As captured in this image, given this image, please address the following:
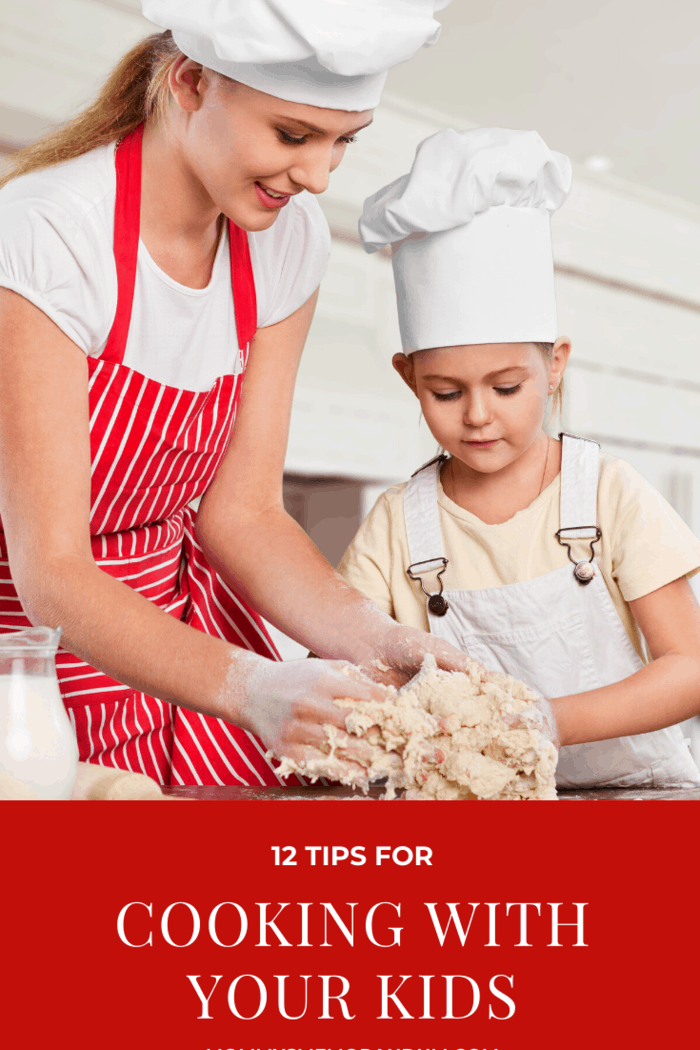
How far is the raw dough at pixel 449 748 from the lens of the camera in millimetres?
832

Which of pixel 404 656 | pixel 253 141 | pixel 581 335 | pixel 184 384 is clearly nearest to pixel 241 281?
pixel 184 384

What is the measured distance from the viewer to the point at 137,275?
3.56 feet

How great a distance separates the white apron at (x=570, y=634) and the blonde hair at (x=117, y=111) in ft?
2.30

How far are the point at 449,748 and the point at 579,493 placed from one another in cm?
57

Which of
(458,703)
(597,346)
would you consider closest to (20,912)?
(458,703)

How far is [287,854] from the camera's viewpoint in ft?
2.17

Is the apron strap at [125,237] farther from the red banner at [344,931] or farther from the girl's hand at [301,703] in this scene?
the red banner at [344,931]

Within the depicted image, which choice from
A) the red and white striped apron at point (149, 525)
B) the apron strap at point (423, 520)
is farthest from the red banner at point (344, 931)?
the apron strap at point (423, 520)

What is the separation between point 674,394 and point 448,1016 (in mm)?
4284

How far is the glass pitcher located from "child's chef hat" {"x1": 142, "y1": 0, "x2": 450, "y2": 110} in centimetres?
59

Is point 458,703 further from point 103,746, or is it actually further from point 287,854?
point 103,746

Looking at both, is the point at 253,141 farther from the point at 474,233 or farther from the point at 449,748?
the point at 449,748

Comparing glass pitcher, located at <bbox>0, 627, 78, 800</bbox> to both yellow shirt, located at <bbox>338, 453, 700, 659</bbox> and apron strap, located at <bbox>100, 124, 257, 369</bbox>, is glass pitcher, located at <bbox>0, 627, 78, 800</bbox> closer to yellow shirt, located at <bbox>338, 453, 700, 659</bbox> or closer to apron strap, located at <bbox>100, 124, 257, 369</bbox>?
apron strap, located at <bbox>100, 124, 257, 369</bbox>

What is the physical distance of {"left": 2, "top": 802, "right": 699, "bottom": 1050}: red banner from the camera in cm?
62
